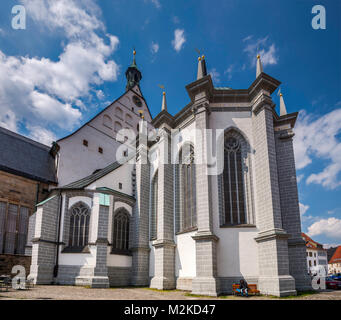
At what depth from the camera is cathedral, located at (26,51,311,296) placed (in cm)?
1398

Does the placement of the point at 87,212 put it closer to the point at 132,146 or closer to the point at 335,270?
the point at 132,146

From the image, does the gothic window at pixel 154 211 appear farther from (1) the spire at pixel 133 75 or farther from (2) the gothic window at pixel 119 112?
(1) the spire at pixel 133 75

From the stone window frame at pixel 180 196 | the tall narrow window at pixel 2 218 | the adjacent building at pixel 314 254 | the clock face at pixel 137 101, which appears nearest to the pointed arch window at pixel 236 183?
the stone window frame at pixel 180 196

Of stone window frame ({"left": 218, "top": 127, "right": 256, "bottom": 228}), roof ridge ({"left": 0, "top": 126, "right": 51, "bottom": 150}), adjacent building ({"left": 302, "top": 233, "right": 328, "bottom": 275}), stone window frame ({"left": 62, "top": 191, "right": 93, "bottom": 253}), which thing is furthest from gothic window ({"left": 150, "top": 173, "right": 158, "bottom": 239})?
adjacent building ({"left": 302, "top": 233, "right": 328, "bottom": 275})

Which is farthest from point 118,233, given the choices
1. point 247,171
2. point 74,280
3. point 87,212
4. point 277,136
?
point 277,136

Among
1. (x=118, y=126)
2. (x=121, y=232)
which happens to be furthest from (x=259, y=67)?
(x=118, y=126)

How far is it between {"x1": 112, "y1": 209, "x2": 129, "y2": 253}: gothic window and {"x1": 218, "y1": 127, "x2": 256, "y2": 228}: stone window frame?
7.84 metres

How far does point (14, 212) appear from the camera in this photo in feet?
72.7

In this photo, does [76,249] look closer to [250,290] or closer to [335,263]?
[250,290]

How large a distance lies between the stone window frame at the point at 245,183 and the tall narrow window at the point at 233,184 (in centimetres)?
17

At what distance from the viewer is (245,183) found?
15.5m

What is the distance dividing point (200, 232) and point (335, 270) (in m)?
72.5

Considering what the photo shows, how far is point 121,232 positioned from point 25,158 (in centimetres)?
1147

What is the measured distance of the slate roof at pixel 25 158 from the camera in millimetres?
23359
